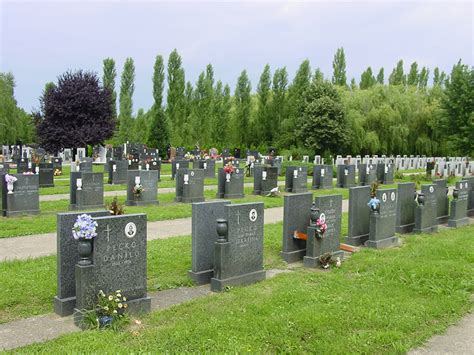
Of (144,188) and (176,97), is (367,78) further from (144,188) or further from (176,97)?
(144,188)

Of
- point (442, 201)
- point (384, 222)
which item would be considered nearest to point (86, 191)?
point (384, 222)

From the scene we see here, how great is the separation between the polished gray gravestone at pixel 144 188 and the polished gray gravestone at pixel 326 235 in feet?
26.5

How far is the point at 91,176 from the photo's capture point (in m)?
15.0

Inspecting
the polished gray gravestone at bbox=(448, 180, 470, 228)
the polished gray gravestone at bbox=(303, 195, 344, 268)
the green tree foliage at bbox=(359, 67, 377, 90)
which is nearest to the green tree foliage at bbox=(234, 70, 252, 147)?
the green tree foliage at bbox=(359, 67, 377, 90)

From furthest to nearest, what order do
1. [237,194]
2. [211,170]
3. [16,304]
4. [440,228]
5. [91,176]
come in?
[211,170] → [237,194] → [91,176] → [440,228] → [16,304]

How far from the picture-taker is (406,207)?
1215 cm

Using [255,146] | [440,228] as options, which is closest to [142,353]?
[440,228]

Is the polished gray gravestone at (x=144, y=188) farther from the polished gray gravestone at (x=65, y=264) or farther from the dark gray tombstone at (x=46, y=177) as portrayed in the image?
the polished gray gravestone at (x=65, y=264)

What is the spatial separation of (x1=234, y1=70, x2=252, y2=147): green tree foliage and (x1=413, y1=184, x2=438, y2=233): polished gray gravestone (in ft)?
135

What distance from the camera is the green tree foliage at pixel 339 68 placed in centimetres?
5681

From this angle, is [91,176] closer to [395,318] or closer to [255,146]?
[395,318]

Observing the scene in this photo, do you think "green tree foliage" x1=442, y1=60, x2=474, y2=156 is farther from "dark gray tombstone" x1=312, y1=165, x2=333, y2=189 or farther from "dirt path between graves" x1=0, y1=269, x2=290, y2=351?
"dirt path between graves" x1=0, y1=269, x2=290, y2=351

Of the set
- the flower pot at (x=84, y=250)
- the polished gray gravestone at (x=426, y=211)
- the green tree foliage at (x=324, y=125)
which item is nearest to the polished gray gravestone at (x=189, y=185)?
the polished gray gravestone at (x=426, y=211)

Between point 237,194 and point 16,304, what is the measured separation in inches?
504
